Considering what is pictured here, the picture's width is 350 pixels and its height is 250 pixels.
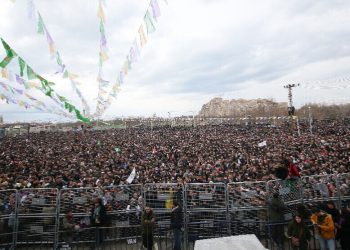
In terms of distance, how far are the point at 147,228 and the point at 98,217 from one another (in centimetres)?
153

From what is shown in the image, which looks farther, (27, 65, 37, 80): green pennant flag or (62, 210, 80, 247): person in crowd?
(27, 65, 37, 80): green pennant flag

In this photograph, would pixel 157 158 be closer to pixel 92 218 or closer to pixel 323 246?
pixel 92 218

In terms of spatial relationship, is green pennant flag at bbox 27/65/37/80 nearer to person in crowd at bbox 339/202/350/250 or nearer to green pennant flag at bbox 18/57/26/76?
green pennant flag at bbox 18/57/26/76

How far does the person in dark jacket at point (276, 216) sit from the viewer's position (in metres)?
6.52

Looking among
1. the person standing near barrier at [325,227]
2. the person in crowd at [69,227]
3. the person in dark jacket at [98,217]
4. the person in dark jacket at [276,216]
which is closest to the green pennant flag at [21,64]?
the person in crowd at [69,227]

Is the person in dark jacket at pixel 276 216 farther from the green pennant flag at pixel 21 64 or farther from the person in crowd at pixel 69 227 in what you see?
the green pennant flag at pixel 21 64

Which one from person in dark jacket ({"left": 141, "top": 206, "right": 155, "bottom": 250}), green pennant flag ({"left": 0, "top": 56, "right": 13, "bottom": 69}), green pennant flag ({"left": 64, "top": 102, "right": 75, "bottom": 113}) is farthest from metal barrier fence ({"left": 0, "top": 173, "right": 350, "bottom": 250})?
green pennant flag ({"left": 64, "top": 102, "right": 75, "bottom": 113})

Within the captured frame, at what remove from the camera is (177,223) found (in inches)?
263

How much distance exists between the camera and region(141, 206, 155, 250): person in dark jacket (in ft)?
21.1

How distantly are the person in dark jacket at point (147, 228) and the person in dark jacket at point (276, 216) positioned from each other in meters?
2.93

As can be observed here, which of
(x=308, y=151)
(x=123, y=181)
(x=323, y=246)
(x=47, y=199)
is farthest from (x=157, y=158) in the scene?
(x=323, y=246)

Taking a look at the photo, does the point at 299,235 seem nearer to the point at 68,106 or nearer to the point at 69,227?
the point at 69,227

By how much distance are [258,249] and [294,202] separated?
5800 mm

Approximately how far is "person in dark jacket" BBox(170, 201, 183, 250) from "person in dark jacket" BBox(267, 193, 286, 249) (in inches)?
88.1
